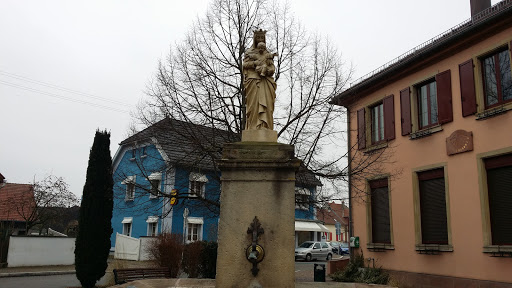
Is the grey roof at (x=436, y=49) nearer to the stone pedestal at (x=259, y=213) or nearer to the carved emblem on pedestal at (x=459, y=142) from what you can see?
the carved emblem on pedestal at (x=459, y=142)

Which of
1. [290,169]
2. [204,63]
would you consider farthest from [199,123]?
[290,169]

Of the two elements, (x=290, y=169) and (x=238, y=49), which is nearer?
(x=290, y=169)

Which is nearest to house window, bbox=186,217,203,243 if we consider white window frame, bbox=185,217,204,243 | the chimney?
white window frame, bbox=185,217,204,243

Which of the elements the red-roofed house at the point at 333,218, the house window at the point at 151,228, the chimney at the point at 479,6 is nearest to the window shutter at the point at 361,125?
the red-roofed house at the point at 333,218

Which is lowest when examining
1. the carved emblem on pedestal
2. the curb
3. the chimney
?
the curb

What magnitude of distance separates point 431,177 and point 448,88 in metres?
2.95

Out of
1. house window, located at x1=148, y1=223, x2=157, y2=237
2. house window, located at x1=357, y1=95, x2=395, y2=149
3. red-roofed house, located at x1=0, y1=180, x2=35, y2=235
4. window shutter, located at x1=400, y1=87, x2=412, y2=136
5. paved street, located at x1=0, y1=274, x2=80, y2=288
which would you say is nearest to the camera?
window shutter, located at x1=400, y1=87, x2=412, y2=136

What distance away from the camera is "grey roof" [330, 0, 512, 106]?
1273 cm

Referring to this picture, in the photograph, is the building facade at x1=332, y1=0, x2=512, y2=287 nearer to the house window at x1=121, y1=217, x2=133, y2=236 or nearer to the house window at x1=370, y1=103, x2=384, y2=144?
the house window at x1=370, y1=103, x2=384, y2=144

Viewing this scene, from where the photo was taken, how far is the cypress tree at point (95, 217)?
570 inches

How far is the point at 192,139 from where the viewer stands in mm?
13461

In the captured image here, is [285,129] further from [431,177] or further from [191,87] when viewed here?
[431,177]

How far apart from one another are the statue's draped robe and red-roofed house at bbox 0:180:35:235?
862 inches

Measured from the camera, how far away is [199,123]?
14133mm
